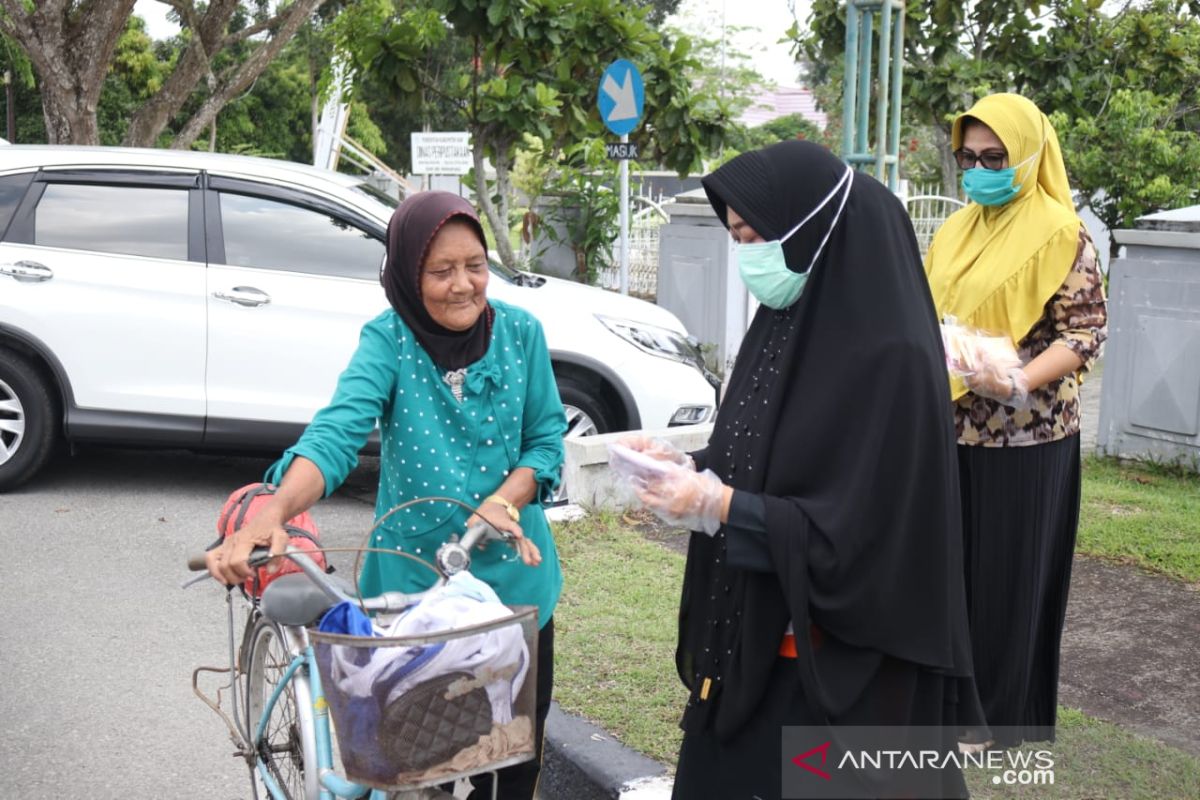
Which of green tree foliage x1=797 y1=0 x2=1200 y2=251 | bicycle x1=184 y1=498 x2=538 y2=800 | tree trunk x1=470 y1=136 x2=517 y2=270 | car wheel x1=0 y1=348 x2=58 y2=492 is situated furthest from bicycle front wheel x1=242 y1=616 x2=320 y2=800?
green tree foliage x1=797 y1=0 x2=1200 y2=251

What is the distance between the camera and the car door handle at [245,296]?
7.34 m

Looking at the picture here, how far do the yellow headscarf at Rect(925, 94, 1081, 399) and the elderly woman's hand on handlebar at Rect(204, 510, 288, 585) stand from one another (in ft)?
7.20

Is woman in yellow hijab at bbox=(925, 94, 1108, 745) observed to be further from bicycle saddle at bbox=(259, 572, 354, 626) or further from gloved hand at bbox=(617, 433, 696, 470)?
bicycle saddle at bbox=(259, 572, 354, 626)

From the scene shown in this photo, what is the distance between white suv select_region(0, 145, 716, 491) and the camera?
7.32m

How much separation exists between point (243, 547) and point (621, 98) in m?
9.95

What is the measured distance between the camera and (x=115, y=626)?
223 inches

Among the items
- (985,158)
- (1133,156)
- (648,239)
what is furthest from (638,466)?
(648,239)

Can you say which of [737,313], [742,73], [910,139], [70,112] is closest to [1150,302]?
[737,313]

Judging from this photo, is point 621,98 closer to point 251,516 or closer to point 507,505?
point 507,505

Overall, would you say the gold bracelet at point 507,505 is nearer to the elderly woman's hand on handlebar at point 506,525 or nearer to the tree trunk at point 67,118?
the elderly woman's hand on handlebar at point 506,525

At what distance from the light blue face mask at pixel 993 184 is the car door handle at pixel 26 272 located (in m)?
5.22

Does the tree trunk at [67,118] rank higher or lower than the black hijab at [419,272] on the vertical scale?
higher

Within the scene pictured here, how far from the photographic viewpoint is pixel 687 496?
2.44 metres

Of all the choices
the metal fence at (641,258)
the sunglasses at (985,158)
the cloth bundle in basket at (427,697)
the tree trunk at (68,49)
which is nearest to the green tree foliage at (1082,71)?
the metal fence at (641,258)
